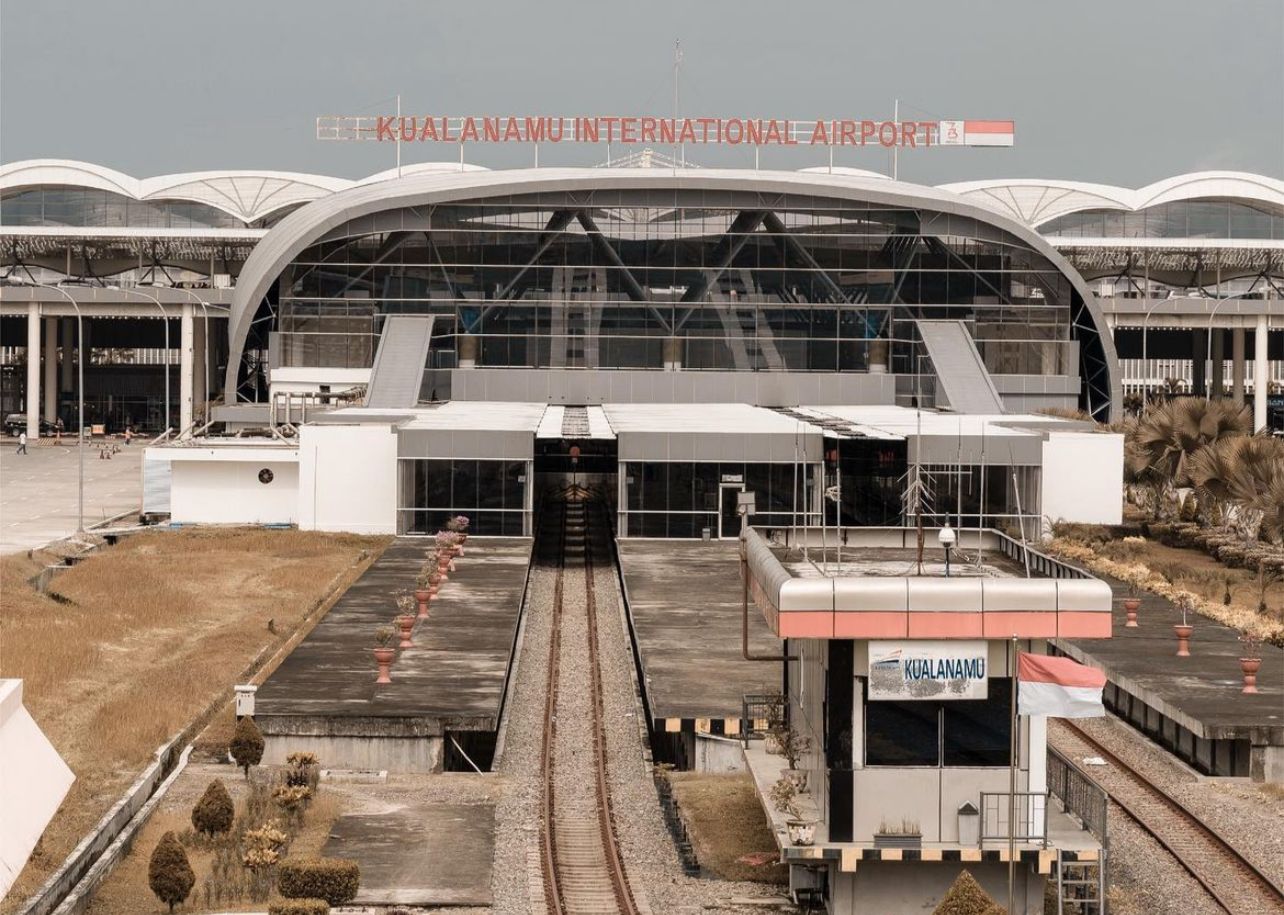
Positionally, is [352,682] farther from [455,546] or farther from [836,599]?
[455,546]

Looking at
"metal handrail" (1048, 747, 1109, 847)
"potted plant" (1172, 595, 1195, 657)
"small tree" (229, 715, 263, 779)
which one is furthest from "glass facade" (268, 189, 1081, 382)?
"metal handrail" (1048, 747, 1109, 847)

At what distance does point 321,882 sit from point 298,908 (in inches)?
40.1

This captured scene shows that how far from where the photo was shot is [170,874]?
21.1m

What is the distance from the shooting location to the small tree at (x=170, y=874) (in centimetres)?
2108

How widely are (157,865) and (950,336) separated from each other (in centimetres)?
6331

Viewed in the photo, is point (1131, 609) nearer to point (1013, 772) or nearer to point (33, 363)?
point (1013, 772)

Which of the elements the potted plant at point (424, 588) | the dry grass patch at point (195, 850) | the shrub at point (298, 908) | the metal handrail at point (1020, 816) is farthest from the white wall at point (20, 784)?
the potted plant at point (424, 588)

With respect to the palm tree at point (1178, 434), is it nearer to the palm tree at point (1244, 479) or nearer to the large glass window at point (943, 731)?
the palm tree at point (1244, 479)

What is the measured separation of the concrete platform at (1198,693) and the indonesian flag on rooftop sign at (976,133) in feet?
157

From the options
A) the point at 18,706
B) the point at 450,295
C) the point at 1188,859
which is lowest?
the point at 1188,859

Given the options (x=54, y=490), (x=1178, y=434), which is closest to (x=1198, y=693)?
(x=1178, y=434)

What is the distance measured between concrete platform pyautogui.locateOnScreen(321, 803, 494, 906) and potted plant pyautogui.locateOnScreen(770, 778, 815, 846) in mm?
3482

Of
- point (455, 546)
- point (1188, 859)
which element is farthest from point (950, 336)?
point (1188, 859)

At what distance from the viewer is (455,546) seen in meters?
52.5
